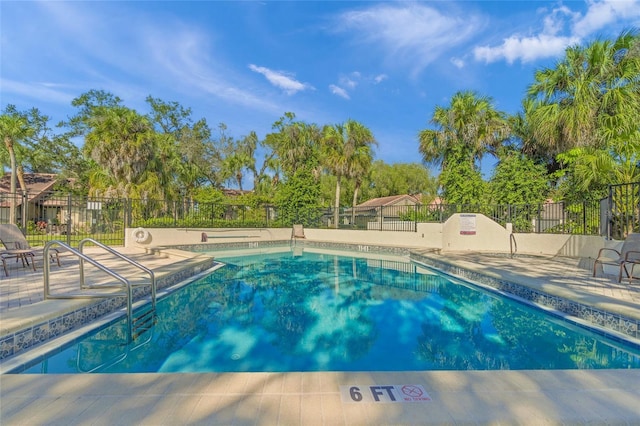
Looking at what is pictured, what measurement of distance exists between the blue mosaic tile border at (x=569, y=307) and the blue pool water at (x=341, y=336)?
0.21m

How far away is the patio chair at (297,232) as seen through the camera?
18081 millimetres

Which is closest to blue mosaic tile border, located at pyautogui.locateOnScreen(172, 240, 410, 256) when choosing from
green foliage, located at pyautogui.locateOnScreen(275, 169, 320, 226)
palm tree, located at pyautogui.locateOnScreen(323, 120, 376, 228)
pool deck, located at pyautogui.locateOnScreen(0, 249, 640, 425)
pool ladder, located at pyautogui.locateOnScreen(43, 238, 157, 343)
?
green foliage, located at pyautogui.locateOnScreen(275, 169, 320, 226)

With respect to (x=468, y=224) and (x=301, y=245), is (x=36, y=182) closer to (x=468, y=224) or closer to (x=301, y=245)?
(x=301, y=245)

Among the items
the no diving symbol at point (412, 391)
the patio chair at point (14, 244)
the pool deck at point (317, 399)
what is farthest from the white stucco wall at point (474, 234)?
the patio chair at point (14, 244)

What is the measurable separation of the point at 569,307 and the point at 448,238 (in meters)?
8.47

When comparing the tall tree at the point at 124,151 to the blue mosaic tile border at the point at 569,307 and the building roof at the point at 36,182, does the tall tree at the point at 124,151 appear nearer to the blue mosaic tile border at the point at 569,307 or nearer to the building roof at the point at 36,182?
the building roof at the point at 36,182

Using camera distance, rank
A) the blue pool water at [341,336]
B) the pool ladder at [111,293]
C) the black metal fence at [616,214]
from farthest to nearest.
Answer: the black metal fence at [616,214], the pool ladder at [111,293], the blue pool water at [341,336]

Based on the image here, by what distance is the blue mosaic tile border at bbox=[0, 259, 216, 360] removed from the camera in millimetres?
3004

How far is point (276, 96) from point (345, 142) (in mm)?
5943

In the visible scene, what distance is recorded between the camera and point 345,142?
2109 cm

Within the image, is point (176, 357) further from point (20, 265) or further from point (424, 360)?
point (20, 265)

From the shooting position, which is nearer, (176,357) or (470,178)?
(176,357)

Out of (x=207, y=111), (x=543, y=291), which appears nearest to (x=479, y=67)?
(x=543, y=291)

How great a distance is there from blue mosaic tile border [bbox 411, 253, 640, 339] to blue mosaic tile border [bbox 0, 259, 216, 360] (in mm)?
6400
